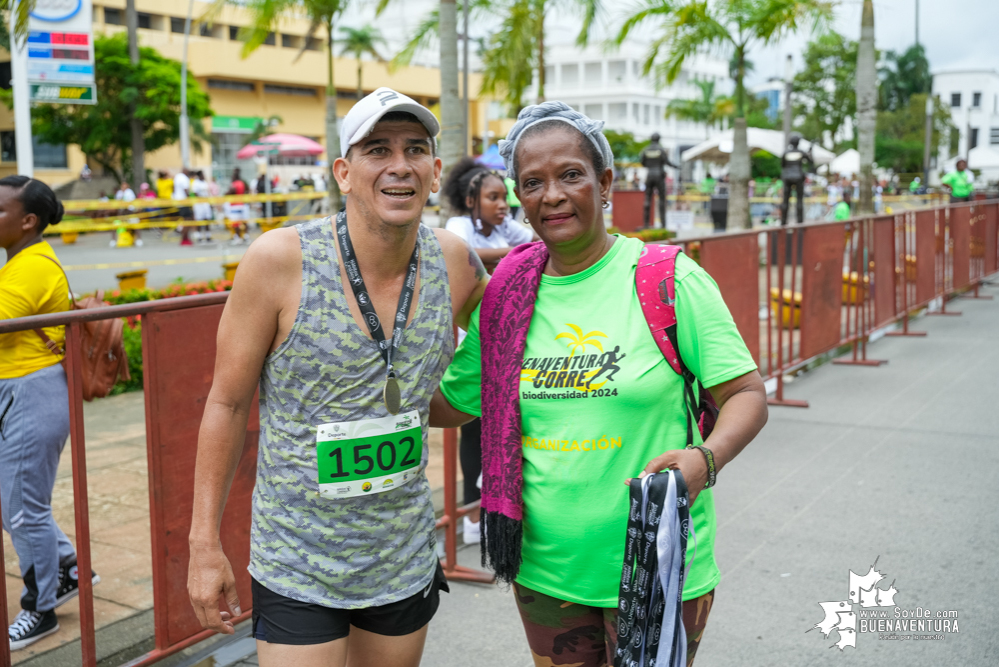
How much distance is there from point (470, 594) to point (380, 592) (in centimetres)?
213

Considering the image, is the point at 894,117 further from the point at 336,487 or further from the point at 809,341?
the point at 336,487

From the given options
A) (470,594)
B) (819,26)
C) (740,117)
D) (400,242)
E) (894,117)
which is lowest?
(470,594)

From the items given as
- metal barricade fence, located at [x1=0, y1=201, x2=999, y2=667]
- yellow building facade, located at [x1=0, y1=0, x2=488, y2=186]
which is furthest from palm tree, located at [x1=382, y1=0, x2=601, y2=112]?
yellow building facade, located at [x1=0, y1=0, x2=488, y2=186]

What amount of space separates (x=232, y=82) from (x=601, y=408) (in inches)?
2135

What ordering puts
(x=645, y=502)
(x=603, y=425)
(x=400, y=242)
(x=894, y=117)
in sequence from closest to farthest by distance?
(x=645, y=502), (x=603, y=425), (x=400, y=242), (x=894, y=117)

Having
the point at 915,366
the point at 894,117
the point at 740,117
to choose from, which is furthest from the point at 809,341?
the point at 894,117

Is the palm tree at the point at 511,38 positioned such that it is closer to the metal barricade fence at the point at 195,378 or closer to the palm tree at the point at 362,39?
the metal barricade fence at the point at 195,378

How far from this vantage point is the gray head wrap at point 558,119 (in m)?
2.13

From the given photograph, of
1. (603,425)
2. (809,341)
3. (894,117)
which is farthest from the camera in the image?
(894,117)

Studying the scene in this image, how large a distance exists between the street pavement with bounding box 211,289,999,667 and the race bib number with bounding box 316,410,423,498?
166 centimetres

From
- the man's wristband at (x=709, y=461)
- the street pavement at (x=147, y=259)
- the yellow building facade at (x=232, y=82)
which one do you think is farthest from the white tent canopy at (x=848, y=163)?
the man's wristband at (x=709, y=461)

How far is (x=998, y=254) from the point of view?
15.4 metres

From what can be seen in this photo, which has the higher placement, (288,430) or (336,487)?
(288,430)

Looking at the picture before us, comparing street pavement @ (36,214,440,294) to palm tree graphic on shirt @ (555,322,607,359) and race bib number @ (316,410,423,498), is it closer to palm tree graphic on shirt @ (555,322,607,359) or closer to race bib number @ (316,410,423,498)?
race bib number @ (316,410,423,498)
